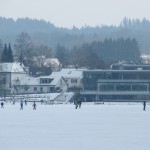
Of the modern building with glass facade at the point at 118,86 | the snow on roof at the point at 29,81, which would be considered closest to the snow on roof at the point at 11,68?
the snow on roof at the point at 29,81

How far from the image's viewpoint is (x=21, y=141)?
18328 millimetres

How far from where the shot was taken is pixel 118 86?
73.5 m

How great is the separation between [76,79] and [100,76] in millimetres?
10356

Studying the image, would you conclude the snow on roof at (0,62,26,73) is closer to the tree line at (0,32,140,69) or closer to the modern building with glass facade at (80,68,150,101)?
the tree line at (0,32,140,69)

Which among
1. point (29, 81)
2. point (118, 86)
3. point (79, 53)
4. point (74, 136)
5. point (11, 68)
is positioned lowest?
point (118, 86)

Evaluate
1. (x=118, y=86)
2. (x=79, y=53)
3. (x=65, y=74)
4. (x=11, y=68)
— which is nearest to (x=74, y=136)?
(x=118, y=86)

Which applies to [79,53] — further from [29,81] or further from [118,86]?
[118,86]

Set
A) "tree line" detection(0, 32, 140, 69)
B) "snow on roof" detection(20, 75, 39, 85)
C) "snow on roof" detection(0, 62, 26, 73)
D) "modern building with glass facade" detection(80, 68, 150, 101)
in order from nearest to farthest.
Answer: "modern building with glass facade" detection(80, 68, 150, 101) → "snow on roof" detection(20, 75, 39, 85) → "snow on roof" detection(0, 62, 26, 73) → "tree line" detection(0, 32, 140, 69)

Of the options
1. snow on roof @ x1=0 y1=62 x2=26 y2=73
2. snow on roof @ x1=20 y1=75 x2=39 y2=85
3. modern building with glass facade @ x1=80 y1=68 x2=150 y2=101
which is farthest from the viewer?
snow on roof @ x1=0 y1=62 x2=26 y2=73

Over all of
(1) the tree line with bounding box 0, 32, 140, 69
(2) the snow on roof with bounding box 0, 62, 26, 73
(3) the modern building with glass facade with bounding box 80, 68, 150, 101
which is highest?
(1) the tree line with bounding box 0, 32, 140, 69

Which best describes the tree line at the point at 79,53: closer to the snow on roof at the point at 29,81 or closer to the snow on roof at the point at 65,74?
the snow on roof at the point at 29,81

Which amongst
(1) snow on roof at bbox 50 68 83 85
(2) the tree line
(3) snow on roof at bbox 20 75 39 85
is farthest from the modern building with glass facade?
(2) the tree line

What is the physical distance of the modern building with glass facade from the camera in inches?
2847

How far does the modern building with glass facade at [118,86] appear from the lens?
72.3 metres
